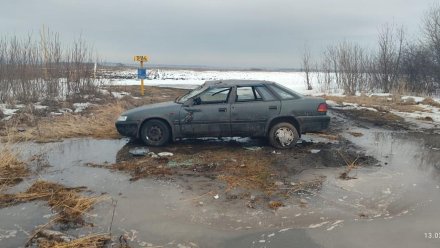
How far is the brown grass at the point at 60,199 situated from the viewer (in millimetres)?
4422

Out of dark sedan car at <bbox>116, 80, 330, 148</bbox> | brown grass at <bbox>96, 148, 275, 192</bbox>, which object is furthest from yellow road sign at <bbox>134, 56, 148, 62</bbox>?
brown grass at <bbox>96, 148, 275, 192</bbox>

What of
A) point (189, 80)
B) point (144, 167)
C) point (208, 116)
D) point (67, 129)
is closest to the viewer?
point (144, 167)

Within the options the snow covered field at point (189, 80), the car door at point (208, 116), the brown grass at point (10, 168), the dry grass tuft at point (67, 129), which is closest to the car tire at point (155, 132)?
the car door at point (208, 116)

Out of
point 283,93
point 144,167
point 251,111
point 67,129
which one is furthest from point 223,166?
point 67,129

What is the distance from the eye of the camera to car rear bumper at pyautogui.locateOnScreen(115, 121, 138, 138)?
310 inches

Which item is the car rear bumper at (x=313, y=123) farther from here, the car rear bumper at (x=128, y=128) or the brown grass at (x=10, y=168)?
the brown grass at (x=10, y=168)

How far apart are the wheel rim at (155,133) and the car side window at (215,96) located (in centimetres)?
113

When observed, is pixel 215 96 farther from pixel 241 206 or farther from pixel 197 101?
pixel 241 206

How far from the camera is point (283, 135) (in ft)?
25.7

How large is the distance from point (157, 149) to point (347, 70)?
21648 millimetres

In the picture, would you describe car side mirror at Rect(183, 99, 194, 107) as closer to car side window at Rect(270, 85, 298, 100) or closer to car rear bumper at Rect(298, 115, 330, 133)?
car side window at Rect(270, 85, 298, 100)

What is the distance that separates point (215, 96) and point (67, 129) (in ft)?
14.5

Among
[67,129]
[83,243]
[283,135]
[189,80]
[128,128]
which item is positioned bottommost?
[83,243]

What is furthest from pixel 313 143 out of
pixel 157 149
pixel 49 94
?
pixel 49 94
